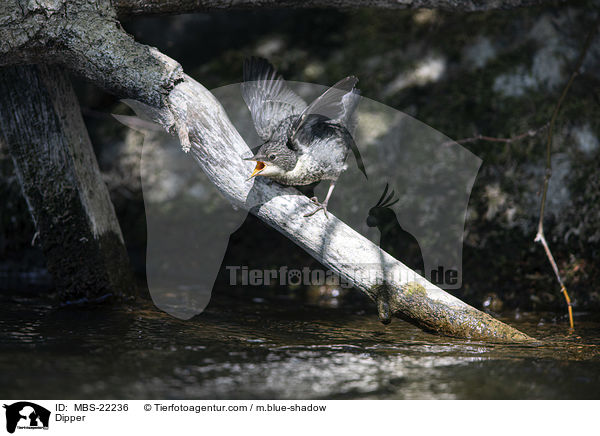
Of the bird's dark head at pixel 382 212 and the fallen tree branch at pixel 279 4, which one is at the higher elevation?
the fallen tree branch at pixel 279 4

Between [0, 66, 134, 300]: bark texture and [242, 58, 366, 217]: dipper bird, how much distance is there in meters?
1.47

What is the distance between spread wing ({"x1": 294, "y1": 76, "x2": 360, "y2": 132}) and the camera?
147 inches

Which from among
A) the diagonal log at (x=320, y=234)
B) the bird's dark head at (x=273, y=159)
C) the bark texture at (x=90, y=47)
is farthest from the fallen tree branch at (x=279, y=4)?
the bird's dark head at (x=273, y=159)

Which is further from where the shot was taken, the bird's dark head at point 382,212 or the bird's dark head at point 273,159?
the bird's dark head at point 382,212

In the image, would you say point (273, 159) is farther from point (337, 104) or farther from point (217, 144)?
point (337, 104)

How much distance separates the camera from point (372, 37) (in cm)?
651

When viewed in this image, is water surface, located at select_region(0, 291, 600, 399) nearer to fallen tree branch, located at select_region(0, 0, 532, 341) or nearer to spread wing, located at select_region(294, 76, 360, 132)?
fallen tree branch, located at select_region(0, 0, 532, 341)

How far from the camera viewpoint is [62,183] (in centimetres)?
445

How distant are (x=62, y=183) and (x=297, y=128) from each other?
6.64 feet

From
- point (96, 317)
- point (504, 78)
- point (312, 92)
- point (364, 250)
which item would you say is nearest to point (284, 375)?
point (364, 250)

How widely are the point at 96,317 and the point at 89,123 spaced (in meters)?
3.02

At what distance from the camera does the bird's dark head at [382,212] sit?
5.58 metres
